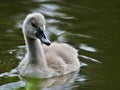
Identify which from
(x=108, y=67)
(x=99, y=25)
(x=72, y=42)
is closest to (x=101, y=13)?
(x=99, y=25)

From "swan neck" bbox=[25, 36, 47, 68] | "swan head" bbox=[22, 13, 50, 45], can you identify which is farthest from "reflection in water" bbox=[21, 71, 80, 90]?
"swan head" bbox=[22, 13, 50, 45]

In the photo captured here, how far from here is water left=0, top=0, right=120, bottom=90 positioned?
7810 mm

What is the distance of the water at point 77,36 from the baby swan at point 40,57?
10 cm

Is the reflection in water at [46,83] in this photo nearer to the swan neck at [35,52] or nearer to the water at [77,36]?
the water at [77,36]

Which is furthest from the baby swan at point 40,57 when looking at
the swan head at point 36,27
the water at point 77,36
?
the water at point 77,36

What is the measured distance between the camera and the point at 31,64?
794 centimetres

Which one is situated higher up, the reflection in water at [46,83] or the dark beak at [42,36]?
the dark beak at [42,36]

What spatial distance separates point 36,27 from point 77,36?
1.40 m

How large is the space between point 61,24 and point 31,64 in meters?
1.67

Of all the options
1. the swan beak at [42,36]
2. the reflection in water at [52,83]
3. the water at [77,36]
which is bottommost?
the reflection in water at [52,83]

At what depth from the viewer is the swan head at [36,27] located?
7656 millimetres

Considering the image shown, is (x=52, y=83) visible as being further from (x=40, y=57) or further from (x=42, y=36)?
(x=42, y=36)

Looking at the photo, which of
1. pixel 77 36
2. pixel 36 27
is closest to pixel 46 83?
pixel 36 27

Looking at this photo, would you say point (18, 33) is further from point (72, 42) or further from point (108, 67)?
point (108, 67)
